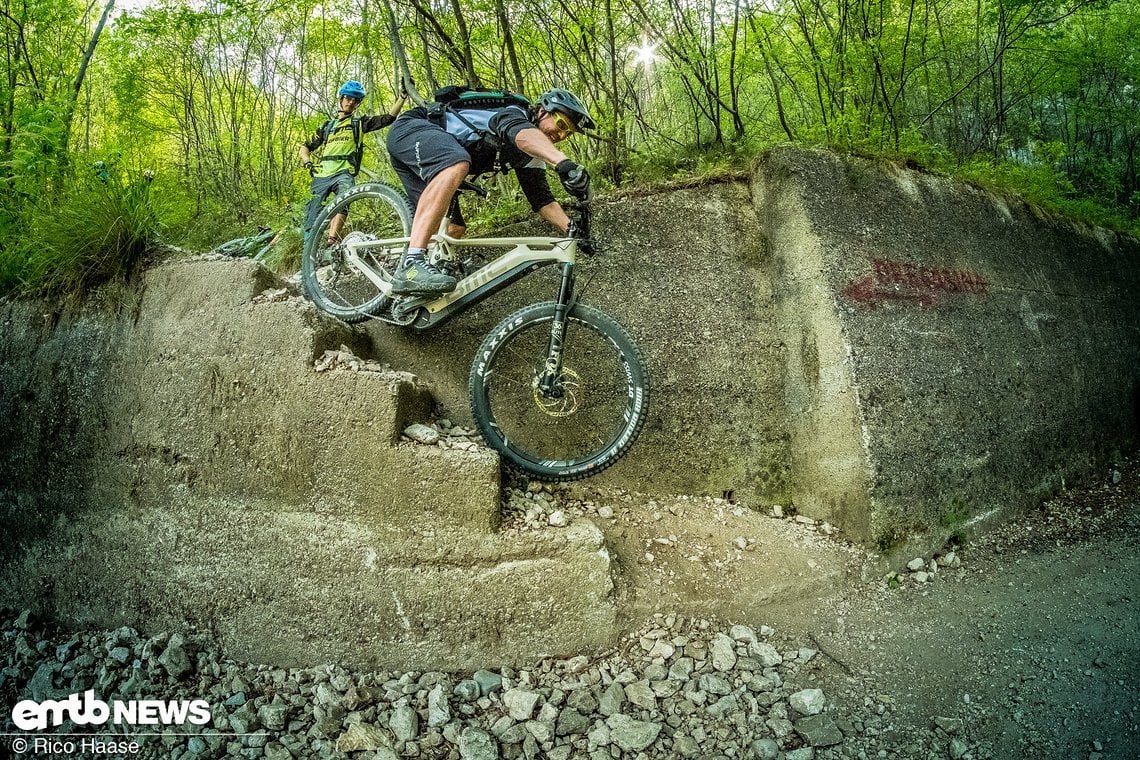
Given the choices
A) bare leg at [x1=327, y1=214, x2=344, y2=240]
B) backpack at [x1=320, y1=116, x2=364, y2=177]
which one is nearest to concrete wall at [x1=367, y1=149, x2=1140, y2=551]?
bare leg at [x1=327, y1=214, x2=344, y2=240]

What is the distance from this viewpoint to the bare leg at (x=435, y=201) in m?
3.47

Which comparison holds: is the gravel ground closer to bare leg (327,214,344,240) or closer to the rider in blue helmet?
bare leg (327,214,344,240)

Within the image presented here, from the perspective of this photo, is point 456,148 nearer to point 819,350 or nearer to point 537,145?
point 537,145

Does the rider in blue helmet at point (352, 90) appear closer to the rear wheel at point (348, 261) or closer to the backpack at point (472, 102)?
the rear wheel at point (348, 261)

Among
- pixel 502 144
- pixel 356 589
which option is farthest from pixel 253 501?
pixel 502 144

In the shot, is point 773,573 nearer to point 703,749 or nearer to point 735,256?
point 703,749

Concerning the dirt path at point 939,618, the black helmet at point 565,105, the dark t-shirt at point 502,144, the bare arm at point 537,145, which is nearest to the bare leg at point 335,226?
the dark t-shirt at point 502,144

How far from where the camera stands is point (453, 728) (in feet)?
9.19

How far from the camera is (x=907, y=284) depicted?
13.6 ft

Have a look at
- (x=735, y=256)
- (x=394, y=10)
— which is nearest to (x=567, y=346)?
(x=735, y=256)

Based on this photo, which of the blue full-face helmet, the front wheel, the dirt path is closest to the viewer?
the dirt path

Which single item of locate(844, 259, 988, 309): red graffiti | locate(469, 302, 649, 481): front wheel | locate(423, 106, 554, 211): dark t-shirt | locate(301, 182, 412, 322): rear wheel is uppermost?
locate(423, 106, 554, 211): dark t-shirt

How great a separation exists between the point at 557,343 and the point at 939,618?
8.67 ft

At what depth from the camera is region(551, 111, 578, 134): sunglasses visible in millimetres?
3402
